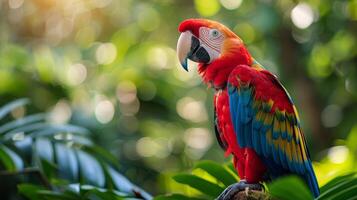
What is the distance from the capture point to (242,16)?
295cm

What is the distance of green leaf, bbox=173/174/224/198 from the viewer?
1243 mm

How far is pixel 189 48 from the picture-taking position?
1.36 meters

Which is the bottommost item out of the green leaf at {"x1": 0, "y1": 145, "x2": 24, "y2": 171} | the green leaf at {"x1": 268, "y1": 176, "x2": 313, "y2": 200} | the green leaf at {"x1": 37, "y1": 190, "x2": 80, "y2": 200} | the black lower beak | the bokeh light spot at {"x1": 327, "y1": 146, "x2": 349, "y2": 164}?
the bokeh light spot at {"x1": 327, "y1": 146, "x2": 349, "y2": 164}

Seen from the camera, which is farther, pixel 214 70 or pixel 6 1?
pixel 6 1

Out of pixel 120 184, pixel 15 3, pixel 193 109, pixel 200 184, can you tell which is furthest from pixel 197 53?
pixel 15 3

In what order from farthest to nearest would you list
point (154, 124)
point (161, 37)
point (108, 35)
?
point (108, 35)
point (161, 37)
point (154, 124)

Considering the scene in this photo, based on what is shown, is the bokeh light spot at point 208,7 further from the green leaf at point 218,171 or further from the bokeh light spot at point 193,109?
the green leaf at point 218,171

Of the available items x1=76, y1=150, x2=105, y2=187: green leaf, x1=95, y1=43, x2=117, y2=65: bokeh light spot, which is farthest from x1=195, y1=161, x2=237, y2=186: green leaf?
x1=95, y1=43, x2=117, y2=65: bokeh light spot

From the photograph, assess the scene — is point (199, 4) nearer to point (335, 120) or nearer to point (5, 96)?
point (335, 120)

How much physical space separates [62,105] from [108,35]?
4.97 ft

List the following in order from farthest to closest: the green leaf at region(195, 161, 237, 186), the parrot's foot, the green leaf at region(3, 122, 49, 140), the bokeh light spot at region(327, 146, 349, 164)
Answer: the bokeh light spot at region(327, 146, 349, 164) < the green leaf at region(3, 122, 49, 140) < the green leaf at region(195, 161, 237, 186) < the parrot's foot

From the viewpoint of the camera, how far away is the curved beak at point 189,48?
1354 mm

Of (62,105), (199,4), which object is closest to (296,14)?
(199,4)

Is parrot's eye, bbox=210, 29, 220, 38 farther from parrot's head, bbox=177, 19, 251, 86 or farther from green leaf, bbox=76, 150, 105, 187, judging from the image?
green leaf, bbox=76, 150, 105, 187
